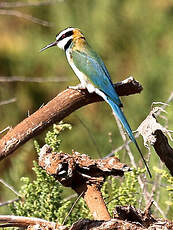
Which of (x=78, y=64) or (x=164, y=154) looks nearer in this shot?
(x=164, y=154)

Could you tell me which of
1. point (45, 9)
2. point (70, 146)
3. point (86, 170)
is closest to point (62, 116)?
point (86, 170)

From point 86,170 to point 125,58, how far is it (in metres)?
3.09

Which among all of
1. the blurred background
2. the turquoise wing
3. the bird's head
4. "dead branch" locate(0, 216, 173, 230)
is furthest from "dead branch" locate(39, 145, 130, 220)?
the blurred background

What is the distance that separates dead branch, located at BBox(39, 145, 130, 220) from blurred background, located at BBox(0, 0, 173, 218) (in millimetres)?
2391

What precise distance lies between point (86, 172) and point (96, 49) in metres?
2.94

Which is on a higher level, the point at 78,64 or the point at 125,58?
the point at 125,58

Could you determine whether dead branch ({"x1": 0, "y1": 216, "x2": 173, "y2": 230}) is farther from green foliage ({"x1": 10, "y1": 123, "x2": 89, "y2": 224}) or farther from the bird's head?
the bird's head

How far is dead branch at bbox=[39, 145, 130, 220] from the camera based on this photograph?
3.34ft

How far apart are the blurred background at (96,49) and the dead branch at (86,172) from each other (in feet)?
7.85

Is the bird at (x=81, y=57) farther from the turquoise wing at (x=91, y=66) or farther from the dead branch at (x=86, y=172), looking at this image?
the dead branch at (x=86, y=172)

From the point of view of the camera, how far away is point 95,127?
12.2 feet

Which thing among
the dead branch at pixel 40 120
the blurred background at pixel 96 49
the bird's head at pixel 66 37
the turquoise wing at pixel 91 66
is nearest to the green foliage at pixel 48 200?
the dead branch at pixel 40 120

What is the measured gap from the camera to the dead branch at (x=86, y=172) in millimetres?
1020

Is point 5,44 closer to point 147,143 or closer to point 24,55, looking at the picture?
point 24,55
